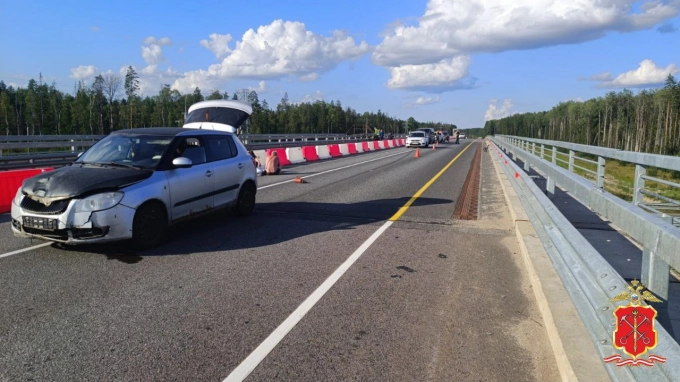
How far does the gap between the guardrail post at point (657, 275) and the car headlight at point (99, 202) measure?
19.2 ft

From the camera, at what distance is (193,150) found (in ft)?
27.1

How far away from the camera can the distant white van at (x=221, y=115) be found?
1603cm

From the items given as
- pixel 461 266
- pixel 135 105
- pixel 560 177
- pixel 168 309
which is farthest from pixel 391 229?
pixel 135 105

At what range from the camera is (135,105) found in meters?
94.2

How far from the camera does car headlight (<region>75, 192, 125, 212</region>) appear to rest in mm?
6211

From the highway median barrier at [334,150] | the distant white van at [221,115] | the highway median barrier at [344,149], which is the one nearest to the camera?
A: the distant white van at [221,115]

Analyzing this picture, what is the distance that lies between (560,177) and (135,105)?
98533mm

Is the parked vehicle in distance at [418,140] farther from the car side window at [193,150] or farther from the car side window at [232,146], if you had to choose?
the car side window at [193,150]

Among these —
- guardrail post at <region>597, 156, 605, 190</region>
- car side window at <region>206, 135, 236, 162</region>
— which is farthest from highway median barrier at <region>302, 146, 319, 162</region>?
guardrail post at <region>597, 156, 605, 190</region>

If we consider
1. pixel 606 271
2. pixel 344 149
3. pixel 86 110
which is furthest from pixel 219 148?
pixel 86 110

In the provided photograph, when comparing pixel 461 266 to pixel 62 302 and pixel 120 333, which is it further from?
pixel 62 302

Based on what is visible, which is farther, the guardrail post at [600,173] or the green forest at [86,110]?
the green forest at [86,110]

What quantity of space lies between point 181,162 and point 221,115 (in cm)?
920

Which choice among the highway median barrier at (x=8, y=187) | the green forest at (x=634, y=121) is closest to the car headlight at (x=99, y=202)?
the highway median barrier at (x=8, y=187)
